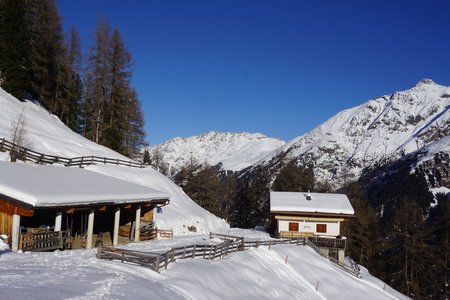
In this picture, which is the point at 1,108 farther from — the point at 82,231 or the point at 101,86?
the point at 82,231

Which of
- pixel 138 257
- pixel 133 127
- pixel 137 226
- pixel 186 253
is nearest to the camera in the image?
pixel 138 257

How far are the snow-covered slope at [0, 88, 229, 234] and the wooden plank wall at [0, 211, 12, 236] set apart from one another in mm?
16146

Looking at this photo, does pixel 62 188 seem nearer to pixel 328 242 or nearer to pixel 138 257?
pixel 138 257

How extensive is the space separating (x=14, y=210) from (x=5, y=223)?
1045 millimetres

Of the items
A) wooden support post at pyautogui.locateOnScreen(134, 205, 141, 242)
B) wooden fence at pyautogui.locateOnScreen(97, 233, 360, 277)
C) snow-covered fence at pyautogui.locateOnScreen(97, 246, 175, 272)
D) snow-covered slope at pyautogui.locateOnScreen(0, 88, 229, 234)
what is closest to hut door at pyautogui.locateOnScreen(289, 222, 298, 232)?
wooden fence at pyautogui.locateOnScreen(97, 233, 360, 277)

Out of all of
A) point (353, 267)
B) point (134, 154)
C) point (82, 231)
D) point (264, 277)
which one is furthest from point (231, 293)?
point (134, 154)

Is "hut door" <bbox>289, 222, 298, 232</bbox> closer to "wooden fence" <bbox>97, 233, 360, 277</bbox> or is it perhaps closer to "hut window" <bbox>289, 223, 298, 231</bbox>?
"hut window" <bbox>289, 223, 298, 231</bbox>

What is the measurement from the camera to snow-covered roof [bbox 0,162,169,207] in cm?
1891

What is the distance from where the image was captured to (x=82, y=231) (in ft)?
89.5

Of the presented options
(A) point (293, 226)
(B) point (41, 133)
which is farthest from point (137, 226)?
(B) point (41, 133)

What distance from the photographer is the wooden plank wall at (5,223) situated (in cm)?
1928

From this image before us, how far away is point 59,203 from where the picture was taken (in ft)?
64.3

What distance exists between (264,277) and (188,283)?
8.44 metres

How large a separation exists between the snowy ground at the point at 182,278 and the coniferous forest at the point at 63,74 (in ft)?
88.8
